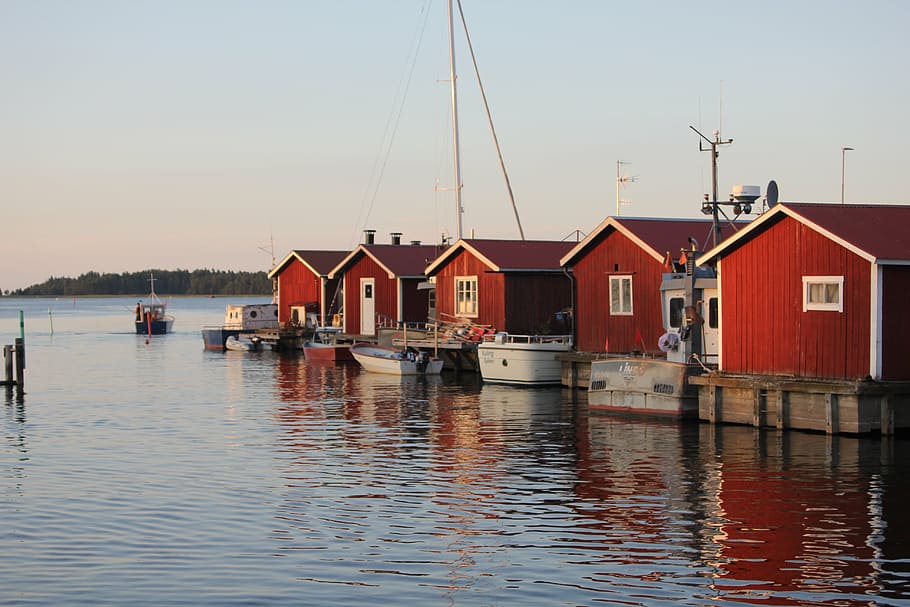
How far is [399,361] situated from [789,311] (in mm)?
22652

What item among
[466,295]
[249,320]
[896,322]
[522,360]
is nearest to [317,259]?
[249,320]

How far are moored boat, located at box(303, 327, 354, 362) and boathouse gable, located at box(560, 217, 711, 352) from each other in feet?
59.8

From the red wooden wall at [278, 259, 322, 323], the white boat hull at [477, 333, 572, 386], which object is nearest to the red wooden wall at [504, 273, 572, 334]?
the white boat hull at [477, 333, 572, 386]

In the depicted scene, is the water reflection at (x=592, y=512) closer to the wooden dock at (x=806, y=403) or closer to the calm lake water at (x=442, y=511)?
the calm lake water at (x=442, y=511)

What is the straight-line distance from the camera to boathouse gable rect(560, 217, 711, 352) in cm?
3678

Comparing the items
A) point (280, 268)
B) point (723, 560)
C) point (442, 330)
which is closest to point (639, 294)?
point (442, 330)

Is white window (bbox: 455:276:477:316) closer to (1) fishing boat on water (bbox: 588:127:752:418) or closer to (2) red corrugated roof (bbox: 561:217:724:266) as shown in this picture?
(2) red corrugated roof (bbox: 561:217:724:266)

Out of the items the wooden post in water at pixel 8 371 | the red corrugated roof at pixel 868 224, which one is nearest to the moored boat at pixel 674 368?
the red corrugated roof at pixel 868 224

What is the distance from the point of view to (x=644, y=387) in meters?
31.3

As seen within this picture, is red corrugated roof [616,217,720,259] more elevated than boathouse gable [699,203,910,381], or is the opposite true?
red corrugated roof [616,217,720,259]

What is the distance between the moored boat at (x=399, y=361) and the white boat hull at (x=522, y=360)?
387 centimetres

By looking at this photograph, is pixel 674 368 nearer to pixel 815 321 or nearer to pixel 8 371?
pixel 815 321

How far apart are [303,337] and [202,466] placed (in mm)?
42920

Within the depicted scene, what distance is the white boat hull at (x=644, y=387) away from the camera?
30359 millimetres
